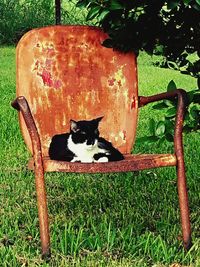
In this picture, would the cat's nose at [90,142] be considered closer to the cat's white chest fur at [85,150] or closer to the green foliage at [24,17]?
the cat's white chest fur at [85,150]

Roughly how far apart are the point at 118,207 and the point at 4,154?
1.52m

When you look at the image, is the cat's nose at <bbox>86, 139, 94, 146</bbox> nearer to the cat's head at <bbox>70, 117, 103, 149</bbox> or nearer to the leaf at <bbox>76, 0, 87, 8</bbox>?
the cat's head at <bbox>70, 117, 103, 149</bbox>

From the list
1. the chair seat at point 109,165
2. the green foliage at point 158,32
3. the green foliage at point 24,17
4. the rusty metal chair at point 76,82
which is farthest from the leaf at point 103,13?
the green foliage at point 24,17

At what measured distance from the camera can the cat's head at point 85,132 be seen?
3.65 metres

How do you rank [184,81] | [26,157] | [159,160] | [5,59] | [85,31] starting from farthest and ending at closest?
[5,59] → [184,81] → [26,157] → [85,31] → [159,160]

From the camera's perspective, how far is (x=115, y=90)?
4.04 m

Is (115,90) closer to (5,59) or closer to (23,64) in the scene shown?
(23,64)

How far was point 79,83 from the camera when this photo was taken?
4.06 meters

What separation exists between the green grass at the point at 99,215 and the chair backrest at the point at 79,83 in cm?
43

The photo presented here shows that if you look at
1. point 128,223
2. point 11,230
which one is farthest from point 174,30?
point 11,230

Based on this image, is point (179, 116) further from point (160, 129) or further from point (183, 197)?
point (183, 197)

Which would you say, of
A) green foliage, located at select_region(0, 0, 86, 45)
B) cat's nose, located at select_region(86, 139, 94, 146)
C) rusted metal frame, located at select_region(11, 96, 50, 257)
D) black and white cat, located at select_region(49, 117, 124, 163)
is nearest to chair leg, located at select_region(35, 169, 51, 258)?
rusted metal frame, located at select_region(11, 96, 50, 257)

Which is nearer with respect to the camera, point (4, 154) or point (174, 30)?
point (174, 30)

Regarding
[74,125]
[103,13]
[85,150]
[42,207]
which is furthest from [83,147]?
[103,13]
